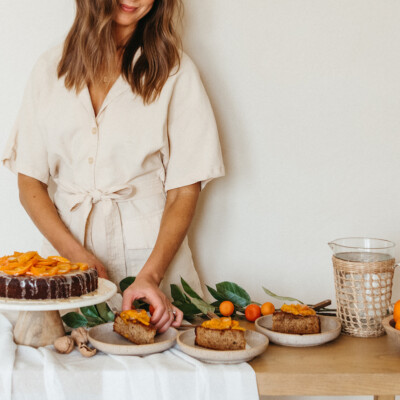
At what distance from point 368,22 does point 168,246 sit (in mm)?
1094

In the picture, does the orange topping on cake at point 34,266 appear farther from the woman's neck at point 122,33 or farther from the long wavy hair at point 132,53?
the woman's neck at point 122,33

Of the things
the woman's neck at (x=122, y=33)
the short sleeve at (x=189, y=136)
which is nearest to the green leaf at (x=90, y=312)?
the short sleeve at (x=189, y=136)

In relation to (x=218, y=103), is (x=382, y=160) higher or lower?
lower

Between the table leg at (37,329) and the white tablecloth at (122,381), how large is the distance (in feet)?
0.38

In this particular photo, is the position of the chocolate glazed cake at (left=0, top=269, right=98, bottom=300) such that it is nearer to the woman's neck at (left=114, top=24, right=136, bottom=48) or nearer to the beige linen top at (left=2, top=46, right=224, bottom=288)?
the beige linen top at (left=2, top=46, right=224, bottom=288)

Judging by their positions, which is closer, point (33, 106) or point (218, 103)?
point (33, 106)

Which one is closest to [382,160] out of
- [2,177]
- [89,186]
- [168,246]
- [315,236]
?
[315,236]

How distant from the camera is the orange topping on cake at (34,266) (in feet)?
4.63

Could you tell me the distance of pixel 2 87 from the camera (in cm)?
218

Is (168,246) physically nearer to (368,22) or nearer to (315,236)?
(315,236)

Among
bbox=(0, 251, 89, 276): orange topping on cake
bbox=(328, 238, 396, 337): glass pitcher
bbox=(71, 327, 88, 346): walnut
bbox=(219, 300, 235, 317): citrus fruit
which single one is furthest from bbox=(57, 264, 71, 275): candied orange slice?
bbox=(328, 238, 396, 337): glass pitcher

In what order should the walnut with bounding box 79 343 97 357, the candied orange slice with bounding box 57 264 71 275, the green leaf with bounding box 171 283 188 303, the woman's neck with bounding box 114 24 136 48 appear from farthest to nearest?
the woman's neck with bounding box 114 24 136 48 < the green leaf with bounding box 171 283 188 303 < the candied orange slice with bounding box 57 264 71 275 < the walnut with bounding box 79 343 97 357

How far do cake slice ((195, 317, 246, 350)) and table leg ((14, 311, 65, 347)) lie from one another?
35 centimetres

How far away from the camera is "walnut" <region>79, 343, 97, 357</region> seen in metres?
1.33
